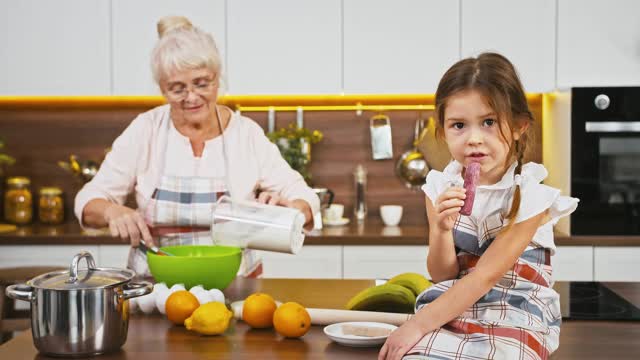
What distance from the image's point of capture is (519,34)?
3.38 metres

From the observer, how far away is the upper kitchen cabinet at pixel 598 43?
10.8ft

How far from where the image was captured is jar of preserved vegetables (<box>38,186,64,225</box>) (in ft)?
12.3

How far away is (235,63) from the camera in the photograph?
136 inches

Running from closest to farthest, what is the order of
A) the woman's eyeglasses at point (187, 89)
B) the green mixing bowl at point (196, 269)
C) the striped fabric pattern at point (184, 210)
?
the green mixing bowl at point (196, 269), the woman's eyeglasses at point (187, 89), the striped fabric pattern at point (184, 210)

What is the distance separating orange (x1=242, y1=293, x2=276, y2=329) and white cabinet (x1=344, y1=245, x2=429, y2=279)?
181 cm

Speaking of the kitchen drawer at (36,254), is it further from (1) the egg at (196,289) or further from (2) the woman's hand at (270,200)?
(1) the egg at (196,289)

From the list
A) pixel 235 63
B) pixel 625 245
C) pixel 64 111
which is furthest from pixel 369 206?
pixel 64 111

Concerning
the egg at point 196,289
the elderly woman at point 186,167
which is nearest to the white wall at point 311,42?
the elderly woman at point 186,167

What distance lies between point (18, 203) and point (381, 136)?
1808mm

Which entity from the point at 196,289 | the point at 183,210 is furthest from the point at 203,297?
the point at 183,210

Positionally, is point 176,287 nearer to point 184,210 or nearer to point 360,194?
point 184,210

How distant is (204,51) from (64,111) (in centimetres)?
207

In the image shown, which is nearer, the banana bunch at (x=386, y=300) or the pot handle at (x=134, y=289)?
the pot handle at (x=134, y=289)

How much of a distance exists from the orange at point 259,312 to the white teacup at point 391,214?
7.47ft
